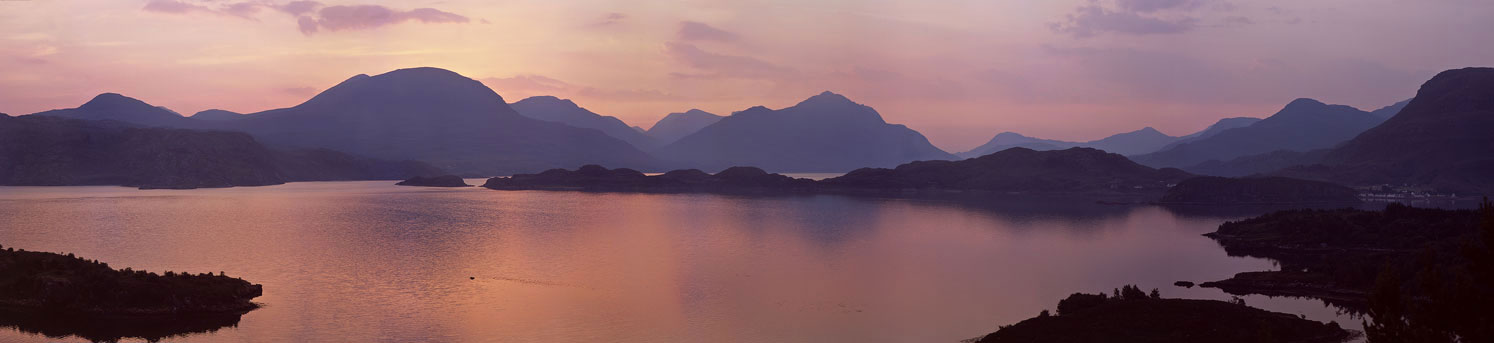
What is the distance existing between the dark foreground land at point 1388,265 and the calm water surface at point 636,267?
5.35m

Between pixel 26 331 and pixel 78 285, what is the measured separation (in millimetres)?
7043

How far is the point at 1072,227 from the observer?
14088 cm

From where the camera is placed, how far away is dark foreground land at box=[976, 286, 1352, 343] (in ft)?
151

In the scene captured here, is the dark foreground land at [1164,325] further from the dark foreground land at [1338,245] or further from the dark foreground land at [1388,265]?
the dark foreground land at [1338,245]

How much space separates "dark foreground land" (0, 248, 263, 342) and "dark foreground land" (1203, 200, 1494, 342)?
57.9m

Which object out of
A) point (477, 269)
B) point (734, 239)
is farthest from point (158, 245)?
point (734, 239)

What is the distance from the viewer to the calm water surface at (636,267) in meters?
55.7

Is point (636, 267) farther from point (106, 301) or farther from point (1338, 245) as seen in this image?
point (1338, 245)

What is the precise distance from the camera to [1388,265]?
84.4 feet

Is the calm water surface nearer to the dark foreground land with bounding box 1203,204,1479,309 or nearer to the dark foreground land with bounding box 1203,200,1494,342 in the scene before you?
the dark foreground land with bounding box 1203,204,1479,309

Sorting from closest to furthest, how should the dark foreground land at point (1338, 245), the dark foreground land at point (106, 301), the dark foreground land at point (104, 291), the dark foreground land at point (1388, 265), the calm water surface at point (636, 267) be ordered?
the dark foreground land at point (1388, 265), the dark foreground land at point (106, 301), the calm water surface at point (636, 267), the dark foreground land at point (104, 291), the dark foreground land at point (1338, 245)

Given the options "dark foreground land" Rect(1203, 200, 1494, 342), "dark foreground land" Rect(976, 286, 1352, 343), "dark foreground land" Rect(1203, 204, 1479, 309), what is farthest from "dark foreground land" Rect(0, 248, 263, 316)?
"dark foreground land" Rect(1203, 204, 1479, 309)

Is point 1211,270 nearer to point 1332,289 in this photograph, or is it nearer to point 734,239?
point 1332,289

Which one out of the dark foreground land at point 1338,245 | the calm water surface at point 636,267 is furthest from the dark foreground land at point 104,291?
the dark foreground land at point 1338,245
